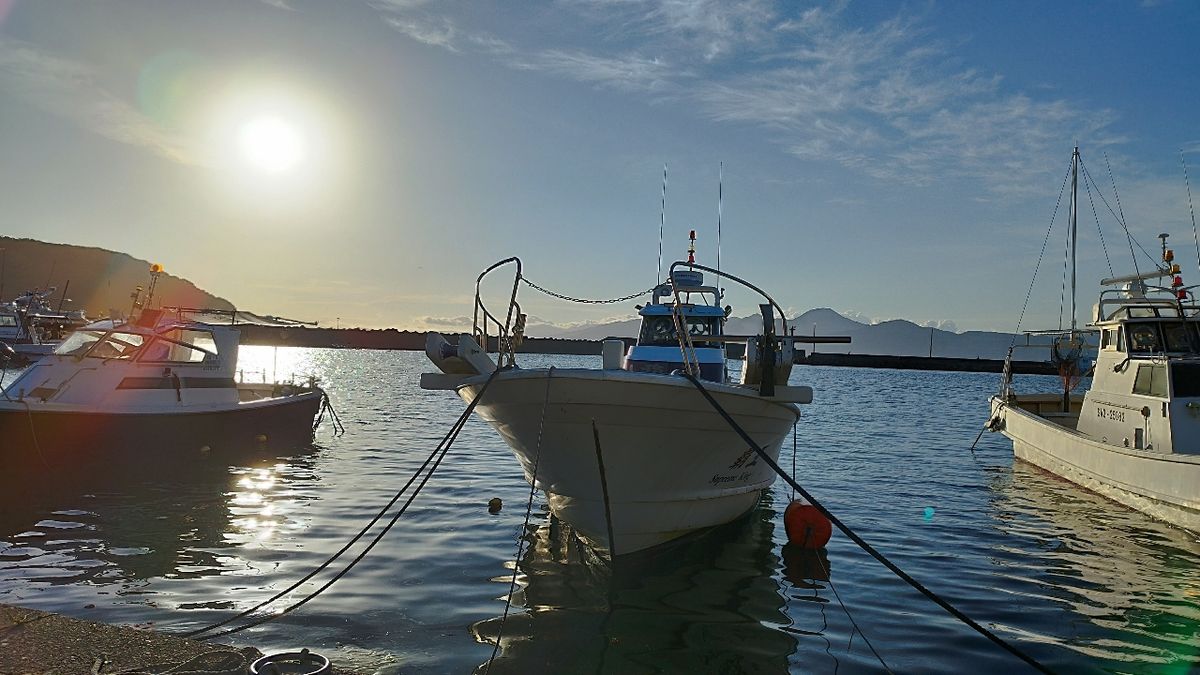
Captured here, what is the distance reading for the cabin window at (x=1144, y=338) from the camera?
1614cm

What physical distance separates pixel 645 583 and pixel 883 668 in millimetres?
3065

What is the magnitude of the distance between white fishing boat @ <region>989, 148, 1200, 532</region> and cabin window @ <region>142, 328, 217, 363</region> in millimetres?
19980

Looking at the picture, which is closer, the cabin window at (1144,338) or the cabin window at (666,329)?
the cabin window at (666,329)

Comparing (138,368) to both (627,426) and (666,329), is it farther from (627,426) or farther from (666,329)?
(627,426)

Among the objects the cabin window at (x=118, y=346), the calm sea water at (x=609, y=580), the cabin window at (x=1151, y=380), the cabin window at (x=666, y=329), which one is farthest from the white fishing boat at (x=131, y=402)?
the cabin window at (x=1151, y=380)

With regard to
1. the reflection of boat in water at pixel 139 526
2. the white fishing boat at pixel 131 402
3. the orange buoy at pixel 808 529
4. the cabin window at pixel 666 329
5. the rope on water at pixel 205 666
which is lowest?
the reflection of boat in water at pixel 139 526

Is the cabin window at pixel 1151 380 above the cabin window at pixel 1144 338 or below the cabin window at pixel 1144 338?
below

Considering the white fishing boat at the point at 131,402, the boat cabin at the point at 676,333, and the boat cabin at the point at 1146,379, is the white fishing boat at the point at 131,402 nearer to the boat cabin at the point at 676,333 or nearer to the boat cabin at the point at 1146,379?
the boat cabin at the point at 676,333

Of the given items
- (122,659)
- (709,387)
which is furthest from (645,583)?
(122,659)

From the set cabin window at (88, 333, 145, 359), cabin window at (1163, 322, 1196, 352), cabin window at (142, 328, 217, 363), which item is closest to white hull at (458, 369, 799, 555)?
cabin window at (1163, 322, 1196, 352)

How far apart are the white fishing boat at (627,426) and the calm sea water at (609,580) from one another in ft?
2.43

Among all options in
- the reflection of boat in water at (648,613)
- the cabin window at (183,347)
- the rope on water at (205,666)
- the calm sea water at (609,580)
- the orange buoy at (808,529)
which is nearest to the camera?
the rope on water at (205,666)

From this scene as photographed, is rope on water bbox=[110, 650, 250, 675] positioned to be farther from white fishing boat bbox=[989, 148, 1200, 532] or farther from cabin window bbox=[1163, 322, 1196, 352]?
cabin window bbox=[1163, 322, 1196, 352]

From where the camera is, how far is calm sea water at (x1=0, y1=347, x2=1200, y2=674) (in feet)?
24.7
